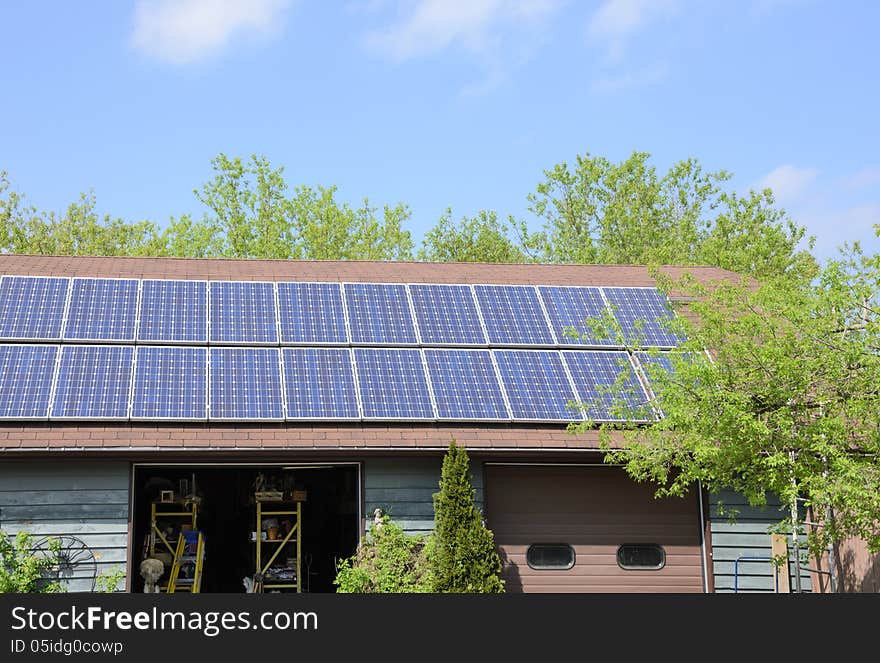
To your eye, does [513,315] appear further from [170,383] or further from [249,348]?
[170,383]

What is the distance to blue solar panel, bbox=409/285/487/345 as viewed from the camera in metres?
16.7

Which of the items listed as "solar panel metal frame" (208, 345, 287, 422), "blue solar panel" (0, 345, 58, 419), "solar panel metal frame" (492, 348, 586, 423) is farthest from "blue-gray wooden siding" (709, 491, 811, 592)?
"blue solar panel" (0, 345, 58, 419)

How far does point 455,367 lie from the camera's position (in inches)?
635

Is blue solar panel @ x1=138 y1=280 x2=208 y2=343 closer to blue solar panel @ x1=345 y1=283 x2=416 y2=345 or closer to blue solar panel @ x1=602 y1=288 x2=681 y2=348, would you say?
blue solar panel @ x1=345 y1=283 x2=416 y2=345

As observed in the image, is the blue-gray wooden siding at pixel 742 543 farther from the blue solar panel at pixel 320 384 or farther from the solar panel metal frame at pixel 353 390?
the blue solar panel at pixel 320 384

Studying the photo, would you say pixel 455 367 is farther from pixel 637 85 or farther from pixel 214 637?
pixel 637 85

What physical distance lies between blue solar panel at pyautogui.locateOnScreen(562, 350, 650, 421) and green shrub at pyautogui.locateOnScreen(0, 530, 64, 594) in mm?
7374

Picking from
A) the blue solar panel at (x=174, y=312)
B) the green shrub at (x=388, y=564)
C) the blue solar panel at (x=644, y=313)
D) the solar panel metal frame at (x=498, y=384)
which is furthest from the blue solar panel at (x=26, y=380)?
the blue solar panel at (x=644, y=313)

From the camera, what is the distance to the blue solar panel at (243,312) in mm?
16219

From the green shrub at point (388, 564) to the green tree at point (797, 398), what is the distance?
374 centimetres

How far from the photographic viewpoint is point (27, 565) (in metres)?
13.5

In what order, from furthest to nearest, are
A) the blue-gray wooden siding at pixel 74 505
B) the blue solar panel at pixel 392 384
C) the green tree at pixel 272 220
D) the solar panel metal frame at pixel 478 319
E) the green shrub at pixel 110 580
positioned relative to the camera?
the green tree at pixel 272 220
the solar panel metal frame at pixel 478 319
the blue solar panel at pixel 392 384
the blue-gray wooden siding at pixel 74 505
the green shrub at pixel 110 580

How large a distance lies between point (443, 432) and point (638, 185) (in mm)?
32555

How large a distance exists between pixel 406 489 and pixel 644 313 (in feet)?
17.4
